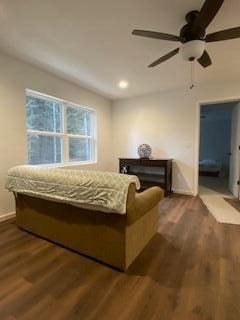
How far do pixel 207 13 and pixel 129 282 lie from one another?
235 cm

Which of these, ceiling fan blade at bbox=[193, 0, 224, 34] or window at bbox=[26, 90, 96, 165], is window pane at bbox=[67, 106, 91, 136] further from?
ceiling fan blade at bbox=[193, 0, 224, 34]

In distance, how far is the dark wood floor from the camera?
1.35 metres

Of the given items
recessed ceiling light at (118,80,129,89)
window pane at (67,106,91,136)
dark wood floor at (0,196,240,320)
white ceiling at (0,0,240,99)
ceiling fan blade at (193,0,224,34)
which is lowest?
dark wood floor at (0,196,240,320)

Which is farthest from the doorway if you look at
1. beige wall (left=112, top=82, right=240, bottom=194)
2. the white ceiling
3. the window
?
the window

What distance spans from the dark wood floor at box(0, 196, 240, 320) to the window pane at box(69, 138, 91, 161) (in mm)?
2349

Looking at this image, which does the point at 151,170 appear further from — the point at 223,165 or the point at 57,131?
the point at 223,165

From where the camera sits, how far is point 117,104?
563 cm

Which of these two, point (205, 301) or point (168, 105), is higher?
point (168, 105)

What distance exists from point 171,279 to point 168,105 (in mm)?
4032

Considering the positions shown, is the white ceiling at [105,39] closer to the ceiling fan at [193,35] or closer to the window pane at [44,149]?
the ceiling fan at [193,35]

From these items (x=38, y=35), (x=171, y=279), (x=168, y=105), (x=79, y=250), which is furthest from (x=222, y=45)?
(x=79, y=250)

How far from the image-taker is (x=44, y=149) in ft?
12.7

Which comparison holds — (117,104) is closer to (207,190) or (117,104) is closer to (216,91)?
(216,91)

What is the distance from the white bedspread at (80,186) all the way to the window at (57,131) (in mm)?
1363
